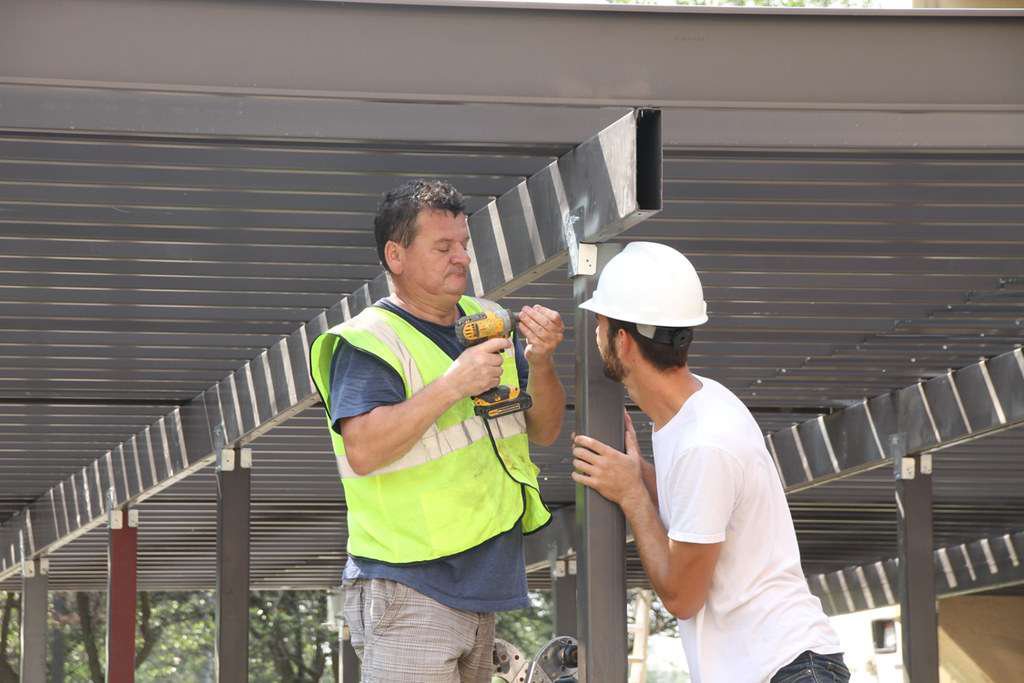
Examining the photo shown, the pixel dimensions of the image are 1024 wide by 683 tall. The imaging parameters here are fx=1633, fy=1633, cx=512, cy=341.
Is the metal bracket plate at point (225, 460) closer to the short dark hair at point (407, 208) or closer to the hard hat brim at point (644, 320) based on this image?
the short dark hair at point (407, 208)

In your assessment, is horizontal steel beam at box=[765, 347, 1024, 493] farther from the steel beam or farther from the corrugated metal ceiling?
the steel beam

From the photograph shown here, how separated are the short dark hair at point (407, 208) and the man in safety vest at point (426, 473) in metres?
0.02

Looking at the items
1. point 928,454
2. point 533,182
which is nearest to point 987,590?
point 928,454

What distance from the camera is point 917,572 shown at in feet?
43.0

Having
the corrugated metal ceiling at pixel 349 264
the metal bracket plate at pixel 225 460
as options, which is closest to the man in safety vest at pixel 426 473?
the corrugated metal ceiling at pixel 349 264

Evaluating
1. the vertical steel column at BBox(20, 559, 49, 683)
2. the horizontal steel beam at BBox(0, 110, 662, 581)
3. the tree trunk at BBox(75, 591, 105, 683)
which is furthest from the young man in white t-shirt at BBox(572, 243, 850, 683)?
the tree trunk at BBox(75, 591, 105, 683)

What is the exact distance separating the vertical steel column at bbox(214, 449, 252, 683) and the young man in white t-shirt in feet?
26.5

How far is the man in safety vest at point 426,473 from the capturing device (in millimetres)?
4816

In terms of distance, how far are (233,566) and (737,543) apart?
8.71m

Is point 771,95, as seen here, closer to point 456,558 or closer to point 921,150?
point 921,150

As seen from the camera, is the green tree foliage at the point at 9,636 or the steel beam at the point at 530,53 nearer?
the steel beam at the point at 530,53

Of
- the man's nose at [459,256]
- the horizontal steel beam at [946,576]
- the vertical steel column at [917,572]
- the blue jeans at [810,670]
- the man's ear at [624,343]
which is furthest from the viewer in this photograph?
the horizontal steel beam at [946,576]

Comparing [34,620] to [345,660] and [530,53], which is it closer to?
[345,660]

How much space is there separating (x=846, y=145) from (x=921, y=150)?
33 centimetres
